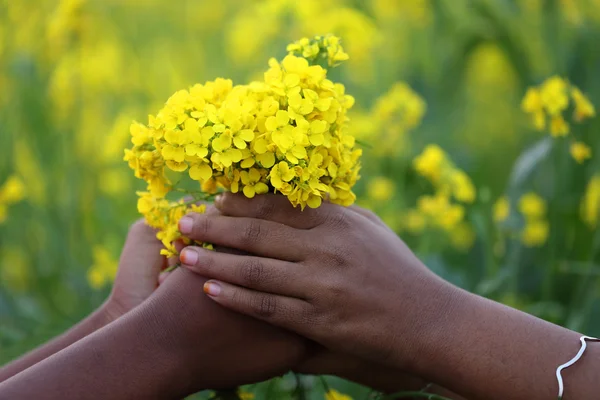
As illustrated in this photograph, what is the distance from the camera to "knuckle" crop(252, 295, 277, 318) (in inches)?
29.8

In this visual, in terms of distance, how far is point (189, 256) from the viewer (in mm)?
776

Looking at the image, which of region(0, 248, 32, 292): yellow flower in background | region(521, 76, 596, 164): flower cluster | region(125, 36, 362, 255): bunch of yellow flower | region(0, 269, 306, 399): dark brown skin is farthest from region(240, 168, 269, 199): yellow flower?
region(0, 248, 32, 292): yellow flower in background

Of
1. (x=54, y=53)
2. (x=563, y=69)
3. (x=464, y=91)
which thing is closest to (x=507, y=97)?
(x=464, y=91)

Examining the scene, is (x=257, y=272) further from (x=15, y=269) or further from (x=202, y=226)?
(x=15, y=269)

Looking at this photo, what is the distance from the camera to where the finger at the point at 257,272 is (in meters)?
0.75

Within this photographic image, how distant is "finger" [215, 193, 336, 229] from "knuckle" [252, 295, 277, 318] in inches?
3.1

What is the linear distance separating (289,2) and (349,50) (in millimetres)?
465

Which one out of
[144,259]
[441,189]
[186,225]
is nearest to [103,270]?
[441,189]

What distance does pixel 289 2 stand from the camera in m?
1.70

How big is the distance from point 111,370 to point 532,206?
1102 millimetres

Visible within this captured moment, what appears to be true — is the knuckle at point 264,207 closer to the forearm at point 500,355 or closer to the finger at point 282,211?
the finger at point 282,211

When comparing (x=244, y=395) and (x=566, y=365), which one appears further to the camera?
(x=244, y=395)

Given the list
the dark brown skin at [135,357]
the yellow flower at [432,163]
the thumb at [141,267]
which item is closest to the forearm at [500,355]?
the dark brown skin at [135,357]

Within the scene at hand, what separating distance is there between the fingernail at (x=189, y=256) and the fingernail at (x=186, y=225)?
0.02 meters
